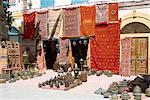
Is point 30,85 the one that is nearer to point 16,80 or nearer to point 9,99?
point 16,80

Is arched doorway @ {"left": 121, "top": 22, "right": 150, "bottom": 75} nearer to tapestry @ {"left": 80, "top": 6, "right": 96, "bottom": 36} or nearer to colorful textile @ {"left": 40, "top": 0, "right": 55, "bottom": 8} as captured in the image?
tapestry @ {"left": 80, "top": 6, "right": 96, "bottom": 36}

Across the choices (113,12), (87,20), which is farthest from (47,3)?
(113,12)

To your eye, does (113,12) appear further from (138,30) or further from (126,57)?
(126,57)

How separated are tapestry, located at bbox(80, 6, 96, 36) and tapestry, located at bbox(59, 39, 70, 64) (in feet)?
5.22

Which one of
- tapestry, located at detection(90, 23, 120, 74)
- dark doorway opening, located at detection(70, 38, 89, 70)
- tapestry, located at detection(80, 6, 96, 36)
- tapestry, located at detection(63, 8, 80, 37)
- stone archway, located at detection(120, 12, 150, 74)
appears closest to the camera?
stone archway, located at detection(120, 12, 150, 74)

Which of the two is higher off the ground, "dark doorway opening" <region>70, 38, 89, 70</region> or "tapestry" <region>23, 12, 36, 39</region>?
"tapestry" <region>23, 12, 36, 39</region>

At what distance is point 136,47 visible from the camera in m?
17.6

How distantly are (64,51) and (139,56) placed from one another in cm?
533

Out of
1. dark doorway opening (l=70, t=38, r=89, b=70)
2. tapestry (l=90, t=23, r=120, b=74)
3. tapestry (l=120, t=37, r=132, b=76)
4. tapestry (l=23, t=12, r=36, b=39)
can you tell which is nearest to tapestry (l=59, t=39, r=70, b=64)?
dark doorway opening (l=70, t=38, r=89, b=70)

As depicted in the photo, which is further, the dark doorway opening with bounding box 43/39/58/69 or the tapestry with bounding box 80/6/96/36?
the dark doorway opening with bounding box 43/39/58/69

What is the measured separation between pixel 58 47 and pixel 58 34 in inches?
37.2

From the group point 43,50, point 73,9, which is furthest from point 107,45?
point 43,50

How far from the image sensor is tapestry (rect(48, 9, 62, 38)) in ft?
66.9

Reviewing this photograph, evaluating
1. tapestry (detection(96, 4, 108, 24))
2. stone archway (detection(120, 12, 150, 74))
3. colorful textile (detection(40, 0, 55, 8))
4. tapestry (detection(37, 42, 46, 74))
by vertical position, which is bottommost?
tapestry (detection(37, 42, 46, 74))
